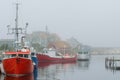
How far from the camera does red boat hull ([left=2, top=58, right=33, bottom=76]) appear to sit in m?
55.4

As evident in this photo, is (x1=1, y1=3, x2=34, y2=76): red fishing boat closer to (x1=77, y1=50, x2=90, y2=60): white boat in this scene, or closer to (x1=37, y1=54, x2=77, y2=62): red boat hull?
(x1=37, y1=54, x2=77, y2=62): red boat hull

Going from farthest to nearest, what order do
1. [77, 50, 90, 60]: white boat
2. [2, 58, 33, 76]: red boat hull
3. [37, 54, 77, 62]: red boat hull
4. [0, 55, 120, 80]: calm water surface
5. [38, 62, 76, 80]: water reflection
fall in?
[77, 50, 90, 60]: white boat → [37, 54, 77, 62]: red boat hull → [38, 62, 76, 80]: water reflection → [0, 55, 120, 80]: calm water surface → [2, 58, 33, 76]: red boat hull

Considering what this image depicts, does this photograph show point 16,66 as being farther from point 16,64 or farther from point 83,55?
point 83,55

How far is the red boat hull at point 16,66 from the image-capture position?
182ft

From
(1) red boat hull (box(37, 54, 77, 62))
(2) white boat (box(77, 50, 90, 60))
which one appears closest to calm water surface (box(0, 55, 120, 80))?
(1) red boat hull (box(37, 54, 77, 62))

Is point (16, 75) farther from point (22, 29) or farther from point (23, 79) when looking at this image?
point (22, 29)

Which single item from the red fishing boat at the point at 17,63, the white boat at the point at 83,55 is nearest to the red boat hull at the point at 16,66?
the red fishing boat at the point at 17,63

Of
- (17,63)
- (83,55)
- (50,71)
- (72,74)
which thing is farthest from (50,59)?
(17,63)

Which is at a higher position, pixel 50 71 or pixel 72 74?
pixel 50 71

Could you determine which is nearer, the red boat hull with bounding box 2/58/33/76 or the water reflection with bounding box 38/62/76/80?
the red boat hull with bounding box 2/58/33/76

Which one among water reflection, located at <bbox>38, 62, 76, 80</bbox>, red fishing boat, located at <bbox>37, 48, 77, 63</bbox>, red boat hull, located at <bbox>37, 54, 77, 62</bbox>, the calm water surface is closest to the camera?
the calm water surface

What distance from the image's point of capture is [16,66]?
5531 cm

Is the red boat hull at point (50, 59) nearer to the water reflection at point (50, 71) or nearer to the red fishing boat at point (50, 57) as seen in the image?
the red fishing boat at point (50, 57)

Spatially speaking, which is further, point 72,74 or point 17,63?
point 72,74
